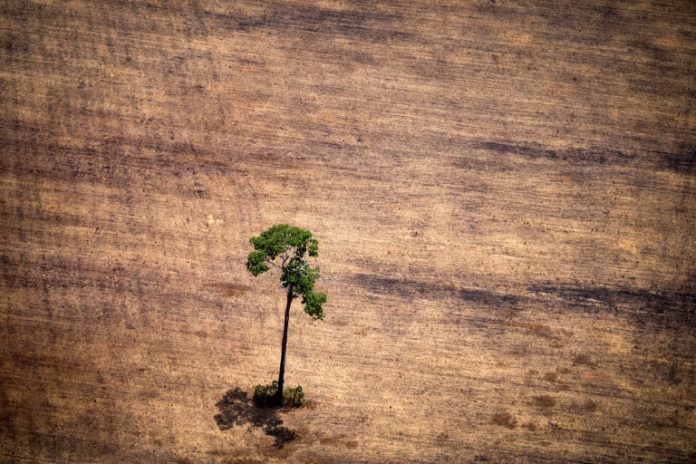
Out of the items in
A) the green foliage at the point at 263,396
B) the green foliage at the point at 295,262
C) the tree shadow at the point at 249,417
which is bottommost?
the tree shadow at the point at 249,417

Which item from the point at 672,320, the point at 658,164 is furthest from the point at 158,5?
the point at 672,320

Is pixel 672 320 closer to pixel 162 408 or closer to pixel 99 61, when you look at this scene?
pixel 162 408

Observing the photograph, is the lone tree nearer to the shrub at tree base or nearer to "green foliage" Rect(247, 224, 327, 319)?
"green foliage" Rect(247, 224, 327, 319)

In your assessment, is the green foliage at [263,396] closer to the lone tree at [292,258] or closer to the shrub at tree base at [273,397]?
the shrub at tree base at [273,397]

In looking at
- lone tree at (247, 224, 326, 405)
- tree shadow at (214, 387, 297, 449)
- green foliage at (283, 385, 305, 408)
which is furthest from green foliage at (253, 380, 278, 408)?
lone tree at (247, 224, 326, 405)

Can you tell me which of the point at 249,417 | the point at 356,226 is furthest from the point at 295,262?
the point at 356,226

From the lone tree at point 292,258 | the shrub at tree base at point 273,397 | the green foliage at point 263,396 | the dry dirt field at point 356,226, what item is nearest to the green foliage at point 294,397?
the shrub at tree base at point 273,397

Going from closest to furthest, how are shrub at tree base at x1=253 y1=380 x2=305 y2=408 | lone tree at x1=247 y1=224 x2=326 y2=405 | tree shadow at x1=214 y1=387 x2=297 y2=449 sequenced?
1. lone tree at x1=247 y1=224 x2=326 y2=405
2. tree shadow at x1=214 y1=387 x2=297 y2=449
3. shrub at tree base at x1=253 y1=380 x2=305 y2=408
